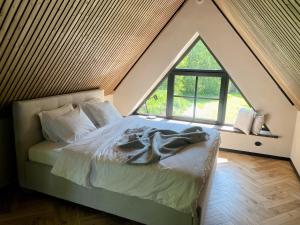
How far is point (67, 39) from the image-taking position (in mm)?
2305

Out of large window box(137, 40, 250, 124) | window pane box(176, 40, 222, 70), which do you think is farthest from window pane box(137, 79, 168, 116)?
window pane box(176, 40, 222, 70)

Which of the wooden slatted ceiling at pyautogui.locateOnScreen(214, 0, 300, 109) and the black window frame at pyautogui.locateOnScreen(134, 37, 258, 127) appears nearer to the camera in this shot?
the wooden slatted ceiling at pyautogui.locateOnScreen(214, 0, 300, 109)

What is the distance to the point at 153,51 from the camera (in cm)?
420

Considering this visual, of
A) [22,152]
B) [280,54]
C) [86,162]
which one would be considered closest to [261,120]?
[280,54]

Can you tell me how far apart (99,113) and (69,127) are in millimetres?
705

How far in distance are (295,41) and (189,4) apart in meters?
2.39

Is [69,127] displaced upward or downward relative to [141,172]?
upward

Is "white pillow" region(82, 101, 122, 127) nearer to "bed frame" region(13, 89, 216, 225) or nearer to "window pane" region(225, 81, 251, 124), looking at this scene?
"bed frame" region(13, 89, 216, 225)

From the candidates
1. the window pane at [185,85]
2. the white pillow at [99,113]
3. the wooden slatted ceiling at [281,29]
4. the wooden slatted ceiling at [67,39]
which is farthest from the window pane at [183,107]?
the wooden slatted ceiling at [281,29]

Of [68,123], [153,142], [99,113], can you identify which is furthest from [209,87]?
[68,123]

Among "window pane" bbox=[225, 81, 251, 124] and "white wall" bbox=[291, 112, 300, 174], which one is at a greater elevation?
"window pane" bbox=[225, 81, 251, 124]

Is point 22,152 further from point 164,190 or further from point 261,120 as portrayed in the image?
point 261,120

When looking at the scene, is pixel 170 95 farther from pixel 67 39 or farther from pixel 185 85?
pixel 67 39

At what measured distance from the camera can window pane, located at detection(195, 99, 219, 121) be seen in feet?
14.0
